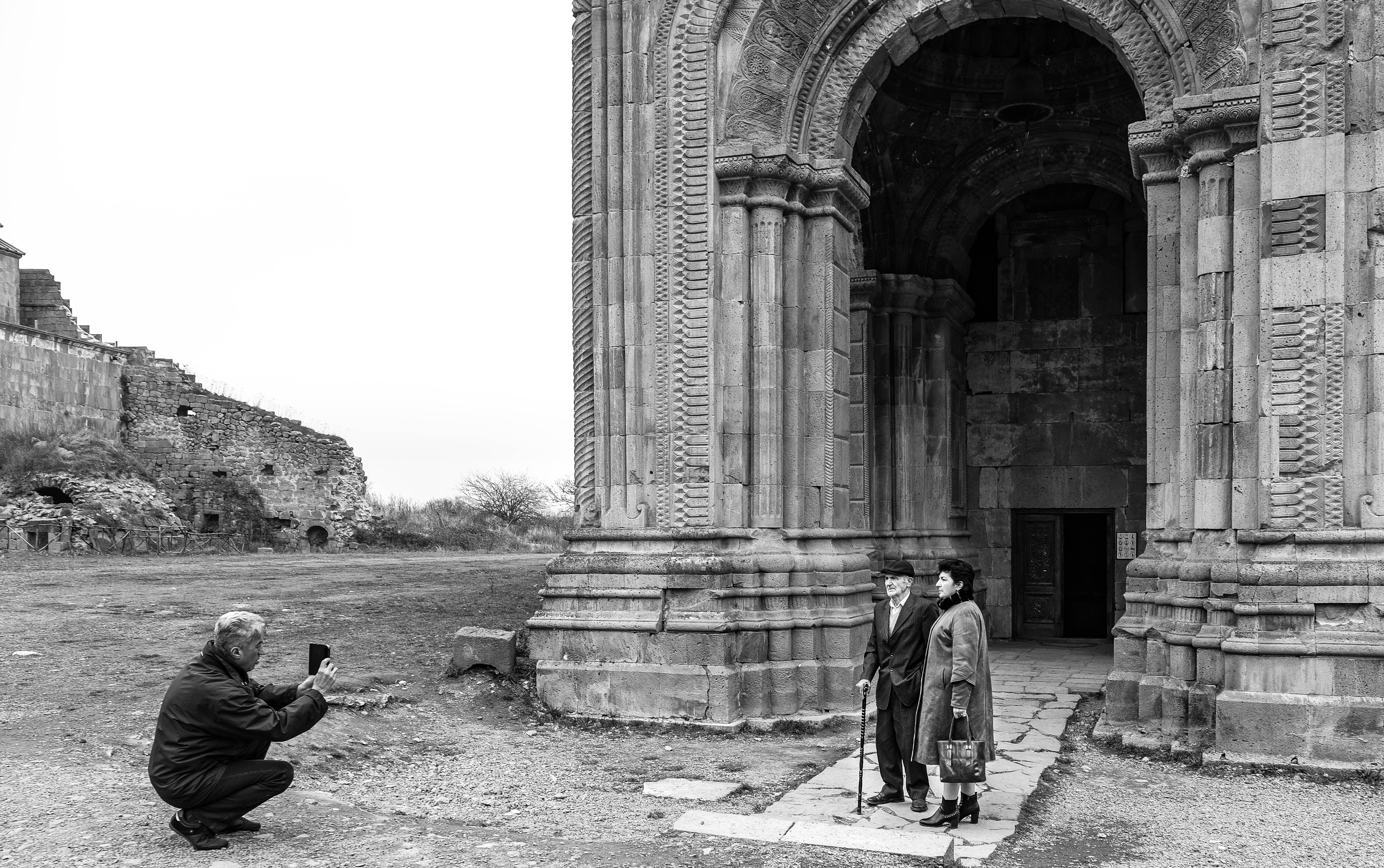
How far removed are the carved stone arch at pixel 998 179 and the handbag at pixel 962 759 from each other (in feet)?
33.4

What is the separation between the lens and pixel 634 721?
10.2 m

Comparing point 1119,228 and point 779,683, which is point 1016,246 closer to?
point 1119,228

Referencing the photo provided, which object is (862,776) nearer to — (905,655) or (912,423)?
(905,655)

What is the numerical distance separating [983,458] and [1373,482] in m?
8.47

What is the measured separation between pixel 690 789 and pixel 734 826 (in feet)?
4.80

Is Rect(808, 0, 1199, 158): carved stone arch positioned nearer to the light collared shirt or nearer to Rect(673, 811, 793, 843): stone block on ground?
the light collared shirt

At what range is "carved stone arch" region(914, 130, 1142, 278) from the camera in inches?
614

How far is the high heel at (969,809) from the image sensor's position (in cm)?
690

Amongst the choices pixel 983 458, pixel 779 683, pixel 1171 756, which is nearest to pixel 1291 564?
pixel 1171 756

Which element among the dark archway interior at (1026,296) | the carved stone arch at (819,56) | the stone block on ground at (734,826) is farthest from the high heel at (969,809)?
the dark archway interior at (1026,296)

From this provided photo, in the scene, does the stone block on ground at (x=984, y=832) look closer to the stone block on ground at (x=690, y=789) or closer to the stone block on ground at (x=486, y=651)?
the stone block on ground at (x=690, y=789)

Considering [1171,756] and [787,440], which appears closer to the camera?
[1171,756]

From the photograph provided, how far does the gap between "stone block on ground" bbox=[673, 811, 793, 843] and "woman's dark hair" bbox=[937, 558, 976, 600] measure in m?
1.62

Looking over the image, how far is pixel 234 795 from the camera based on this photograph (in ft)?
20.4
